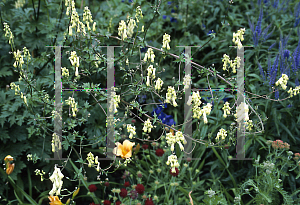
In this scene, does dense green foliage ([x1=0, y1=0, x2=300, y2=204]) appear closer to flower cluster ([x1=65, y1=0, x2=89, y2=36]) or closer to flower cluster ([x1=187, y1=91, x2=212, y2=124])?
flower cluster ([x1=65, y1=0, x2=89, y2=36])

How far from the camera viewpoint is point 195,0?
11.5 feet

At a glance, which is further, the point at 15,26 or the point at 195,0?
the point at 195,0

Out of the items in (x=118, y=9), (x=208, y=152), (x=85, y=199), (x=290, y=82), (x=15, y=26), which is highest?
(x=118, y=9)

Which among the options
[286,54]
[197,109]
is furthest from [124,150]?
[286,54]

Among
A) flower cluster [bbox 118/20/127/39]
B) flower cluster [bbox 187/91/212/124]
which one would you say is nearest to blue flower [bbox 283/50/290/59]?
flower cluster [bbox 187/91/212/124]

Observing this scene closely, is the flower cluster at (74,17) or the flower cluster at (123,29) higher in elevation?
the flower cluster at (74,17)

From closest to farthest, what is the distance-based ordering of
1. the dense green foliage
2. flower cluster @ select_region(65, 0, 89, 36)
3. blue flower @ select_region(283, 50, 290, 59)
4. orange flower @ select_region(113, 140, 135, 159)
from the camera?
flower cluster @ select_region(65, 0, 89, 36) → orange flower @ select_region(113, 140, 135, 159) → the dense green foliage → blue flower @ select_region(283, 50, 290, 59)

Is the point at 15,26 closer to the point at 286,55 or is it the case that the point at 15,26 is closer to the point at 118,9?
the point at 118,9

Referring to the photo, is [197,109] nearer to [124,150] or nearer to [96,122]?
[124,150]

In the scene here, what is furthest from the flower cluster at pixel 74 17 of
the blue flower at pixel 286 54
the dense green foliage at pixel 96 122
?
the blue flower at pixel 286 54

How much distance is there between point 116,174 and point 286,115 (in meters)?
1.65

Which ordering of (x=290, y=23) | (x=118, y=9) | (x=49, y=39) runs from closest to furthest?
(x=49, y=39) → (x=118, y=9) → (x=290, y=23)

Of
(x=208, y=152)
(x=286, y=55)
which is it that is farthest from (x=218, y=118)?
(x=286, y=55)

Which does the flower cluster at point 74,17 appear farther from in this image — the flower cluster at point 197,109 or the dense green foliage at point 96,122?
the flower cluster at point 197,109
